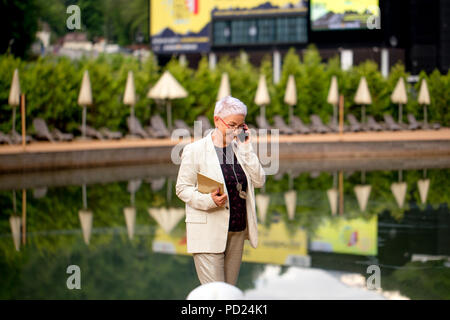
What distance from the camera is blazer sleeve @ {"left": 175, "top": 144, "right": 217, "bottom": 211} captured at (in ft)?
14.0

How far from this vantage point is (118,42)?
84000 mm

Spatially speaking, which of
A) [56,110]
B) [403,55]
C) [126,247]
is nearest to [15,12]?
[403,55]

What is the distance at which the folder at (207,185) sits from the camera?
425 centimetres

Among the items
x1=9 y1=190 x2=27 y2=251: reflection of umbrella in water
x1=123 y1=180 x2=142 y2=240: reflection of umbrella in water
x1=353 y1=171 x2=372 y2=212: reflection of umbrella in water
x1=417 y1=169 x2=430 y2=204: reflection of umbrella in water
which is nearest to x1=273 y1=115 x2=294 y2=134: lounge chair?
x1=417 y1=169 x2=430 y2=204: reflection of umbrella in water

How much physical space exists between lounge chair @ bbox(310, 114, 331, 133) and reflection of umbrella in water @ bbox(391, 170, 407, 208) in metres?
12.6

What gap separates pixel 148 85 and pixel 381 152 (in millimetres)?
9247

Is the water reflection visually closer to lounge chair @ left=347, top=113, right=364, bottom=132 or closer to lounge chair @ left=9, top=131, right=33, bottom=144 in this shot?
lounge chair @ left=9, top=131, right=33, bottom=144

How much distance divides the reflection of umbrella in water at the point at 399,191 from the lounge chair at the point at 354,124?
45.4ft

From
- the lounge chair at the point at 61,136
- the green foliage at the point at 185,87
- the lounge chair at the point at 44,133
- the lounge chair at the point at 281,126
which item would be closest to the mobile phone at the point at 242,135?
the lounge chair at the point at 44,133

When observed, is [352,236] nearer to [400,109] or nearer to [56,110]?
[56,110]

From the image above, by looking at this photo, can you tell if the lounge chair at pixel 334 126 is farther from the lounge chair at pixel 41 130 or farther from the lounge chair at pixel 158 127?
the lounge chair at pixel 41 130

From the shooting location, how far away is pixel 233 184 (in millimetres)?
4316

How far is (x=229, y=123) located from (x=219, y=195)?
36 centimetres

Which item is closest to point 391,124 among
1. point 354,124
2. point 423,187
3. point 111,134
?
point 354,124
